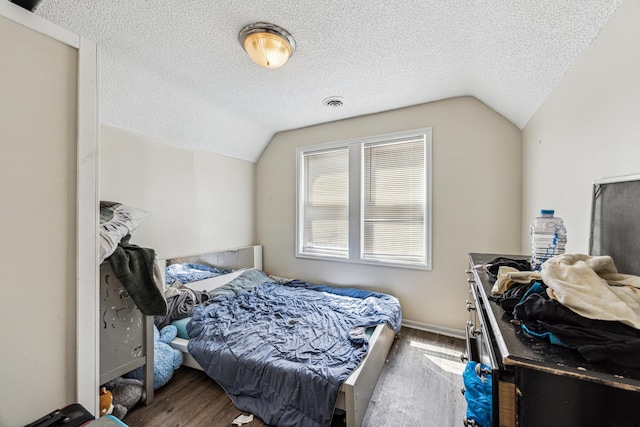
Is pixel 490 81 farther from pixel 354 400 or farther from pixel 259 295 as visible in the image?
pixel 259 295

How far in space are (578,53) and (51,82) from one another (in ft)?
7.75

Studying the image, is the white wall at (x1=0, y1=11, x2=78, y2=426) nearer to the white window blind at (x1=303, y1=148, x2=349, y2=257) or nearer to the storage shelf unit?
the storage shelf unit

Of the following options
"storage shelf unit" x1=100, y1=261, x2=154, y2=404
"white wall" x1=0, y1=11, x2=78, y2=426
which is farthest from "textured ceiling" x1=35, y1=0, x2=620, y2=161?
"storage shelf unit" x1=100, y1=261, x2=154, y2=404

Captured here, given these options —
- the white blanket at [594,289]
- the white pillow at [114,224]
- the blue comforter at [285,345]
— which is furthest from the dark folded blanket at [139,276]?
the white blanket at [594,289]

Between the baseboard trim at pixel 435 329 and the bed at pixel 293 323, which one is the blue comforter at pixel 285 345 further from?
the baseboard trim at pixel 435 329

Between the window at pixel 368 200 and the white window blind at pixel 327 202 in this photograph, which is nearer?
the window at pixel 368 200

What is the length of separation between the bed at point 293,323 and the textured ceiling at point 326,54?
1651 millimetres

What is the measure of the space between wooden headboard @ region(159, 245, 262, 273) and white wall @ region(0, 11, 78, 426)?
1735 mm

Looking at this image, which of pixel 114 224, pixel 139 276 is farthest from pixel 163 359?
pixel 114 224

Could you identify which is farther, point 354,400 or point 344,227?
point 344,227

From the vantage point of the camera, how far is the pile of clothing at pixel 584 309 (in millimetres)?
→ 535

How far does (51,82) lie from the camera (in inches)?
37.4

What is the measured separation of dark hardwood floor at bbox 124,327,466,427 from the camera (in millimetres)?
1593

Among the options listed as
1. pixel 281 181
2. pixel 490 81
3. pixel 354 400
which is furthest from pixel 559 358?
pixel 281 181
